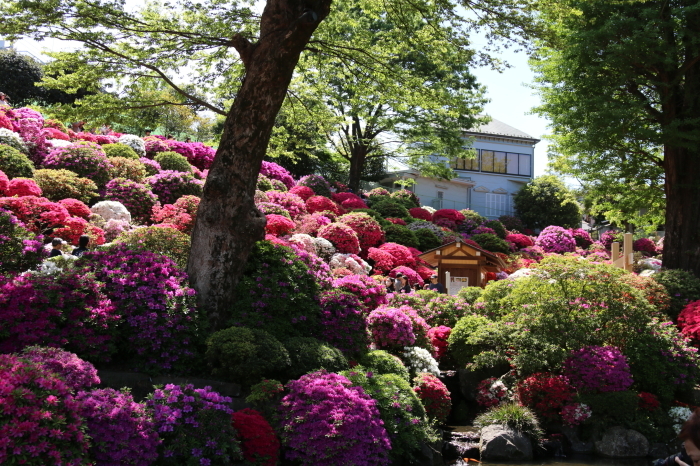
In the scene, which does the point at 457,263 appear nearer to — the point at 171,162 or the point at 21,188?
the point at 171,162

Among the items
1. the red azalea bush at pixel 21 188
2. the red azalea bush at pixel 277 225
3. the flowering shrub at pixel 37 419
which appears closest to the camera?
the flowering shrub at pixel 37 419

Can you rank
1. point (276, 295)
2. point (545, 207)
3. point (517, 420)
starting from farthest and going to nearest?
point (545, 207), point (517, 420), point (276, 295)

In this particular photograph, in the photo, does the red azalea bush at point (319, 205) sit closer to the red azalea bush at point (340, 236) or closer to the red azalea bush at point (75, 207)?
the red azalea bush at point (340, 236)

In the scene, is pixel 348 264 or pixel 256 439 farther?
pixel 348 264

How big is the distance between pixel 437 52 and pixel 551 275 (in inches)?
189

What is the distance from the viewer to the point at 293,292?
9211mm

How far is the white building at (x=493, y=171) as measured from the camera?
4059 centimetres

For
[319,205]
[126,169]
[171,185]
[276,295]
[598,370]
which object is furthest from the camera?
[319,205]

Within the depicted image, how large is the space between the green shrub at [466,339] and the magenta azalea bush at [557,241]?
17.5m

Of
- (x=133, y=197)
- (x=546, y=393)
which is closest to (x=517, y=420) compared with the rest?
(x=546, y=393)

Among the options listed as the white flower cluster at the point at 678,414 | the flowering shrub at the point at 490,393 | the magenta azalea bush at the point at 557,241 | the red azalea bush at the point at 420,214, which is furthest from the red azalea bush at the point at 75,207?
the magenta azalea bush at the point at 557,241

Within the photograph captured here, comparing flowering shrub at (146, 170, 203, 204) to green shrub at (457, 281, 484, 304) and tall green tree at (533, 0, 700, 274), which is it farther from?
tall green tree at (533, 0, 700, 274)

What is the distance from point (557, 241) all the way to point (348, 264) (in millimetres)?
15786

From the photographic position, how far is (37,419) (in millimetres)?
4660
